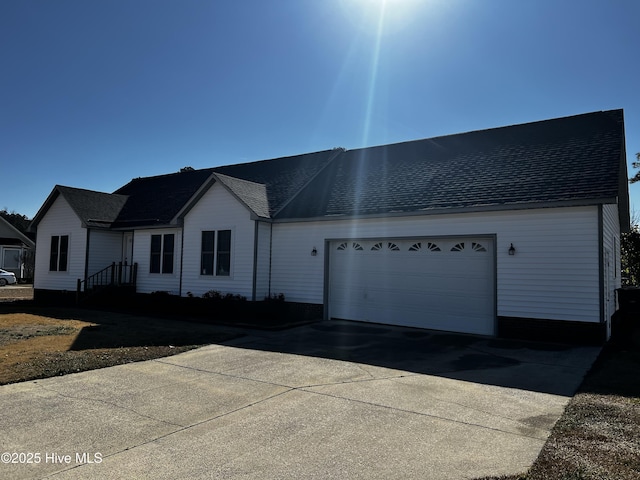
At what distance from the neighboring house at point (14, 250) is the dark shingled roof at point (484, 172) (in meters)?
35.3

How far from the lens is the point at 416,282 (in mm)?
12578

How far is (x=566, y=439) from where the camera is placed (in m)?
4.51

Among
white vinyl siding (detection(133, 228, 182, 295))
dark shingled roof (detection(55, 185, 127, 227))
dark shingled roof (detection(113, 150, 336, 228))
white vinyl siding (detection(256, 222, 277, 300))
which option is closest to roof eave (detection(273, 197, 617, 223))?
white vinyl siding (detection(256, 222, 277, 300))

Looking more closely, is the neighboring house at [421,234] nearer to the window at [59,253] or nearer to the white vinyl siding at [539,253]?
the white vinyl siding at [539,253]

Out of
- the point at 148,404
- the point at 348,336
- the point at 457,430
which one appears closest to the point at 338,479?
the point at 457,430

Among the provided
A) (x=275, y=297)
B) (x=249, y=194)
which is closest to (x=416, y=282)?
(x=275, y=297)

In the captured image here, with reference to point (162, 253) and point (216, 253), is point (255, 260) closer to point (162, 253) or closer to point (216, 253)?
point (216, 253)

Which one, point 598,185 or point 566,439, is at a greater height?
point 598,185

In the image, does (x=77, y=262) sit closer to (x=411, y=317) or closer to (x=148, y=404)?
(x=411, y=317)

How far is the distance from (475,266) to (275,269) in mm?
6498

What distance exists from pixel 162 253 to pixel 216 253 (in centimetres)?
343

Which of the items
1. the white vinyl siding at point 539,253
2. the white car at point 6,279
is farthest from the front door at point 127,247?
the white car at point 6,279

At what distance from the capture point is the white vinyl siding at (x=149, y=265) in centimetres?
1723

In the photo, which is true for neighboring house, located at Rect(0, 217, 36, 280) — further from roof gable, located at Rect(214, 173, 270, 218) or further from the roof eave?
the roof eave
